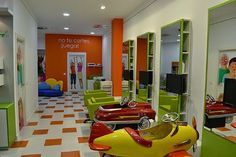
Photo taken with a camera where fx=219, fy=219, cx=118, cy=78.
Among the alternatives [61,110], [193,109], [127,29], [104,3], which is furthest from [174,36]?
[61,110]

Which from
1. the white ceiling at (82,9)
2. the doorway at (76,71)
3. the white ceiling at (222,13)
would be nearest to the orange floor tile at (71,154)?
the white ceiling at (222,13)

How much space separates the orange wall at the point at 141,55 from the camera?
526cm

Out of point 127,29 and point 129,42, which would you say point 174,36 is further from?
point 127,29

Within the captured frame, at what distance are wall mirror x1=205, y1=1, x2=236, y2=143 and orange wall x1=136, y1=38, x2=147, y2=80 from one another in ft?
8.11

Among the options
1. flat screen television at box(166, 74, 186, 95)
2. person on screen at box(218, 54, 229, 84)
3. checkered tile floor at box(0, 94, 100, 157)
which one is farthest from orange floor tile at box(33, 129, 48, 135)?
person on screen at box(218, 54, 229, 84)

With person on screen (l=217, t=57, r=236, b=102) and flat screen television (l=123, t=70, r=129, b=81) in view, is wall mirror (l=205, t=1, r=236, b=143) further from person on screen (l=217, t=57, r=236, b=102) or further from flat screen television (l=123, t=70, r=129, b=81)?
flat screen television (l=123, t=70, r=129, b=81)

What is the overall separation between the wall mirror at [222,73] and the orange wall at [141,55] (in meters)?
2.47

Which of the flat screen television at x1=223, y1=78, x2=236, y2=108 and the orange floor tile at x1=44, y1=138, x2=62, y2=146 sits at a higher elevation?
the flat screen television at x1=223, y1=78, x2=236, y2=108

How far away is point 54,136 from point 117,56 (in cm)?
356

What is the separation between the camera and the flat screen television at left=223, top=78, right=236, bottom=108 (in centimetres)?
243

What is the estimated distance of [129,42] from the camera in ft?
20.9

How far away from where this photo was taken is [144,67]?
5336 millimetres

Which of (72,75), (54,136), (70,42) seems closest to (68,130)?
(54,136)

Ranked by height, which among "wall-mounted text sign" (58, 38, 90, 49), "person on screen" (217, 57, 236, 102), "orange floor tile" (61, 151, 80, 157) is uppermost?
"wall-mounted text sign" (58, 38, 90, 49)
